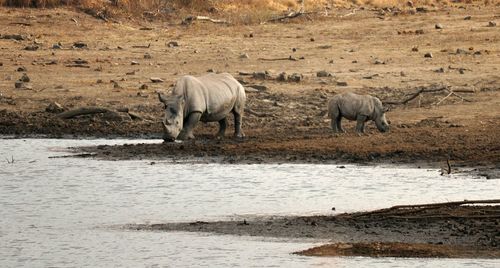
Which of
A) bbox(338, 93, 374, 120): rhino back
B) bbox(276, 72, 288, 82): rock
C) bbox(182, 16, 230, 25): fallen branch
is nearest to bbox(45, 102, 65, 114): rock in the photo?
bbox(276, 72, 288, 82): rock

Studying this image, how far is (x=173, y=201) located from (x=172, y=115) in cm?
388

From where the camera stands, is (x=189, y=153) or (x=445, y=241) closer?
(x=445, y=241)

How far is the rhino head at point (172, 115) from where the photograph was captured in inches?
675

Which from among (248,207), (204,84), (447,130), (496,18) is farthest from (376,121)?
(496,18)

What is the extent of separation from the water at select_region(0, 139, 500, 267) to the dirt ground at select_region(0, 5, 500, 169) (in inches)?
40.8

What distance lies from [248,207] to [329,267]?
10.1ft

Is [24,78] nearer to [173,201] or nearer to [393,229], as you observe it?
[173,201]

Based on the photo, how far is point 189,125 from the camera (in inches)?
691

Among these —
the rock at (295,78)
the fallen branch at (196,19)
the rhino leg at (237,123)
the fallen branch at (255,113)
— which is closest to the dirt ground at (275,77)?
the fallen branch at (255,113)

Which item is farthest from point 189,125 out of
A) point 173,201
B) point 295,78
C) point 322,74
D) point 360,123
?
point 322,74

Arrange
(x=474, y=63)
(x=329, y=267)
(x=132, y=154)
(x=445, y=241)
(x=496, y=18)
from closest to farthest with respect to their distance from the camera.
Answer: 1. (x=329, y=267)
2. (x=445, y=241)
3. (x=132, y=154)
4. (x=474, y=63)
5. (x=496, y=18)

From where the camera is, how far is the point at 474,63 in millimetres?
24422

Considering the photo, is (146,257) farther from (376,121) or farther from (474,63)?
(474,63)

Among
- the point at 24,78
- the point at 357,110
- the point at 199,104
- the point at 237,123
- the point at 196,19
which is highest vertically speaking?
the point at 199,104
